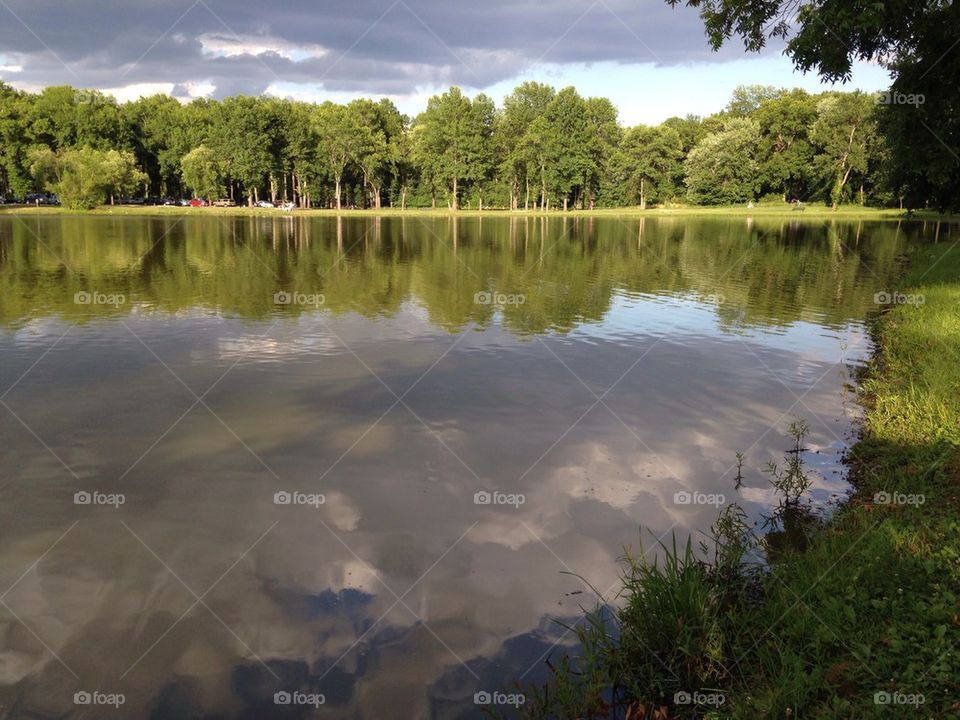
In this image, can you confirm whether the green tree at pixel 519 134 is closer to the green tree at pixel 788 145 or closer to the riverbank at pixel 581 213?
the riverbank at pixel 581 213

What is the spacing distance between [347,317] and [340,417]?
10140 mm

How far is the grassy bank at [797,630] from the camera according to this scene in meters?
5.44

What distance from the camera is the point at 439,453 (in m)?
11.9

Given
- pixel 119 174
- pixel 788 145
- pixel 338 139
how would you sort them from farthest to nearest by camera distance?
pixel 788 145 < pixel 338 139 < pixel 119 174

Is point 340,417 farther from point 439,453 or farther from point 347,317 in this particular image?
point 347,317

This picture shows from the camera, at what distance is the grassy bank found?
544 centimetres

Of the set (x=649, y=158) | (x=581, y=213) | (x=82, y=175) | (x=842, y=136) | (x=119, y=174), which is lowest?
(x=581, y=213)

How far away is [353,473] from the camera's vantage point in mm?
11031

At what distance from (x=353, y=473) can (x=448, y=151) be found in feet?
383

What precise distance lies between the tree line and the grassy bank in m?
109

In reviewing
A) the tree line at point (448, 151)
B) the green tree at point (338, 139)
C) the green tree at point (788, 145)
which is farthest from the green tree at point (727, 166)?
the green tree at point (338, 139)

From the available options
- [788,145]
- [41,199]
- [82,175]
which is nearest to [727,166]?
[788,145]

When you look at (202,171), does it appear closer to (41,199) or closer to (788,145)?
(41,199)

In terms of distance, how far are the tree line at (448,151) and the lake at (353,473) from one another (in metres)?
93.4
